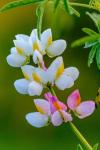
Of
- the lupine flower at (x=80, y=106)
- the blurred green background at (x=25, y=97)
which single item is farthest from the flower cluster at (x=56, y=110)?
the blurred green background at (x=25, y=97)

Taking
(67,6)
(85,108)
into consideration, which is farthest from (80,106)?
(67,6)

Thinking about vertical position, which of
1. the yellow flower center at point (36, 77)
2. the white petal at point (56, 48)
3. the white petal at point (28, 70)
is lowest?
the yellow flower center at point (36, 77)

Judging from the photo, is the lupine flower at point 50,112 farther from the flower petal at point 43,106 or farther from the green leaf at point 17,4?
the green leaf at point 17,4

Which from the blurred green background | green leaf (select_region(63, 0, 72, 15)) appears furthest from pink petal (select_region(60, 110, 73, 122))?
the blurred green background

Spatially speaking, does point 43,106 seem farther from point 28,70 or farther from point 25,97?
point 25,97

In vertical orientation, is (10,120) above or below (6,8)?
below

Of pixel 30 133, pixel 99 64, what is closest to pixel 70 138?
pixel 30 133

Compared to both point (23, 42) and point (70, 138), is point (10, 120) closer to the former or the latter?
point (70, 138)
